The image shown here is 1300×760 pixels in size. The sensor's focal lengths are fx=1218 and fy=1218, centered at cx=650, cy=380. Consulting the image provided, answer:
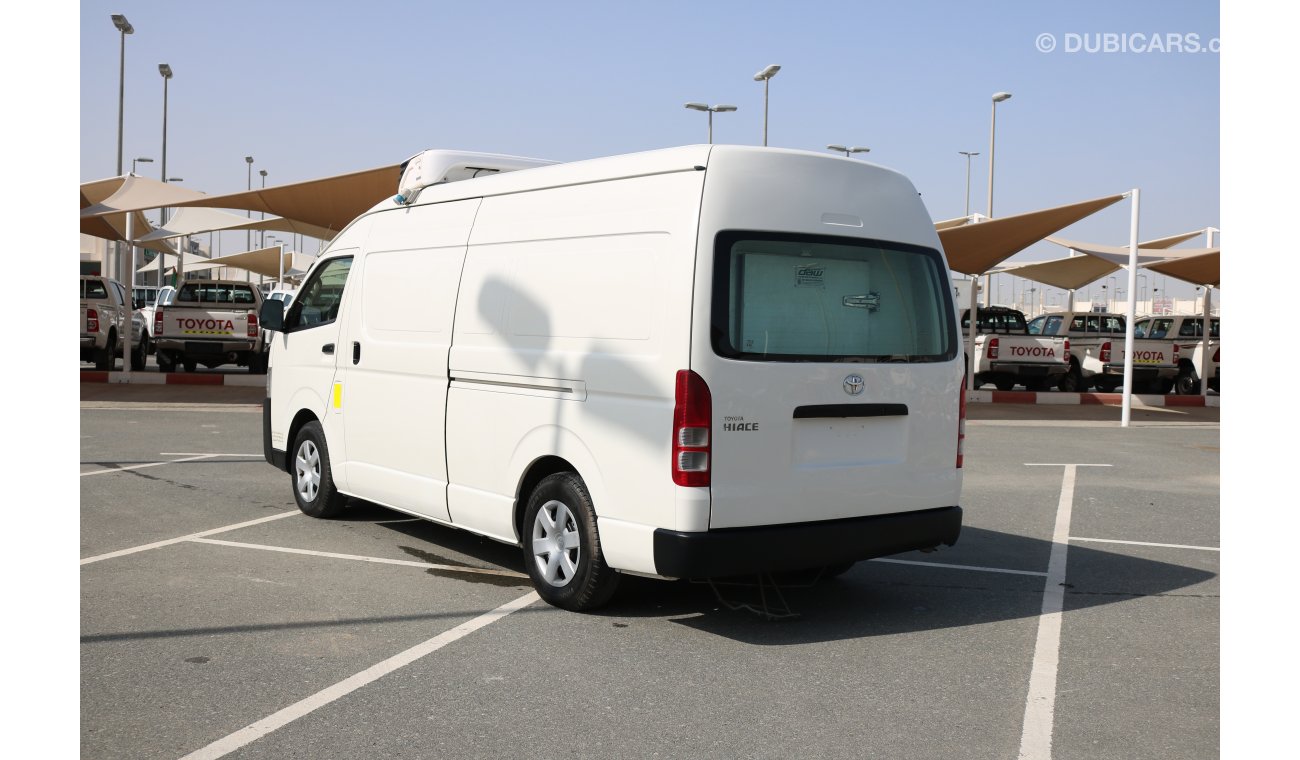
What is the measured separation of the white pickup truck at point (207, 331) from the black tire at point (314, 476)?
49.9ft

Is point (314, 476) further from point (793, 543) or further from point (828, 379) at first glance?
point (828, 379)

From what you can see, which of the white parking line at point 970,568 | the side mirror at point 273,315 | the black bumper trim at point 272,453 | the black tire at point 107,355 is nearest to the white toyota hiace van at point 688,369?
the white parking line at point 970,568

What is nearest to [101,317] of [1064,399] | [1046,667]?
[1064,399]

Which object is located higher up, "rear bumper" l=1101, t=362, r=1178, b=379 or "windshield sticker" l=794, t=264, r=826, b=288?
A: "windshield sticker" l=794, t=264, r=826, b=288

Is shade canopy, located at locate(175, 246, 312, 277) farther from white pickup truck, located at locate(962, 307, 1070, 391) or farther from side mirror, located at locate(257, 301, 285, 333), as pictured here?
side mirror, located at locate(257, 301, 285, 333)

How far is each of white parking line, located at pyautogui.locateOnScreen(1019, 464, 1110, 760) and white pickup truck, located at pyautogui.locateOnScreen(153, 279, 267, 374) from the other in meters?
18.1

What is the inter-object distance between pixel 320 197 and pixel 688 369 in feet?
47.2

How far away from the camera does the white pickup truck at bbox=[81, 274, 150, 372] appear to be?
22.5 m

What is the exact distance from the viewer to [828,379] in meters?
5.78

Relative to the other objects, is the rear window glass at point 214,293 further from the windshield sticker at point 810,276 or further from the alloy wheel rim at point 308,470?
the windshield sticker at point 810,276

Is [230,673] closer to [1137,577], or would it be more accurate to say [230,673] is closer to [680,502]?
[680,502]

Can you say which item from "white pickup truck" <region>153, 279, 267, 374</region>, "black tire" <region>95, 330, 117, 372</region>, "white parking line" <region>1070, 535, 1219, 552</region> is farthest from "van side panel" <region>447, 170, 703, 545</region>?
"black tire" <region>95, 330, 117, 372</region>

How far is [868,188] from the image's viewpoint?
20.2 ft

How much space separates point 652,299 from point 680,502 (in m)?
0.95
